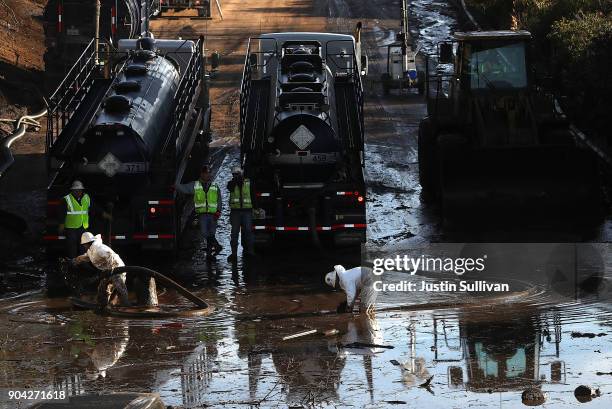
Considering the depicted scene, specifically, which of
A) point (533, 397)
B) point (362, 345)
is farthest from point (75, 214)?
point (533, 397)

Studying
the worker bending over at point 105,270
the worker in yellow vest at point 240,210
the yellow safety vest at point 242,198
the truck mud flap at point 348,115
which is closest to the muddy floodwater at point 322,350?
the worker bending over at point 105,270

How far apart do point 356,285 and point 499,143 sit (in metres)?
7.50

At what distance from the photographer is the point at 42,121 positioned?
109ft

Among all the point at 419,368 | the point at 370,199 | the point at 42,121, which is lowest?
the point at 419,368

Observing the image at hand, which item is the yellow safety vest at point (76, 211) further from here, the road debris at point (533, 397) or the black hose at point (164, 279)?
the road debris at point (533, 397)

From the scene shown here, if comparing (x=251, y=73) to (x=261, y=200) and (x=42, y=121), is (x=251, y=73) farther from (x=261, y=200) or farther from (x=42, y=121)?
(x=42, y=121)

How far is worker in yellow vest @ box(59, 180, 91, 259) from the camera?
66.9ft

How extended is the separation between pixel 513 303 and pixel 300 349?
3735mm

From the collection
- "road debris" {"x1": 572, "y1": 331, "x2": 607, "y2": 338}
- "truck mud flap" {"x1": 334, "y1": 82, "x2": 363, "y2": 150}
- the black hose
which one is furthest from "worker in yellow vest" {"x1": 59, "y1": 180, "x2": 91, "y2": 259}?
"road debris" {"x1": 572, "y1": 331, "x2": 607, "y2": 338}

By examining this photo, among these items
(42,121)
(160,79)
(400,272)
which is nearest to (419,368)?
(400,272)

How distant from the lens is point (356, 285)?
16.9 m

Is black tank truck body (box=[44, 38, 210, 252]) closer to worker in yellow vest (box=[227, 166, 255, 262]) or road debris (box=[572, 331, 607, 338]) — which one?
worker in yellow vest (box=[227, 166, 255, 262])

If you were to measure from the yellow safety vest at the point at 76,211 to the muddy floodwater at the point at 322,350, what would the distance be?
187 cm

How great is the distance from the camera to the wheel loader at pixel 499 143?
21.9 metres
